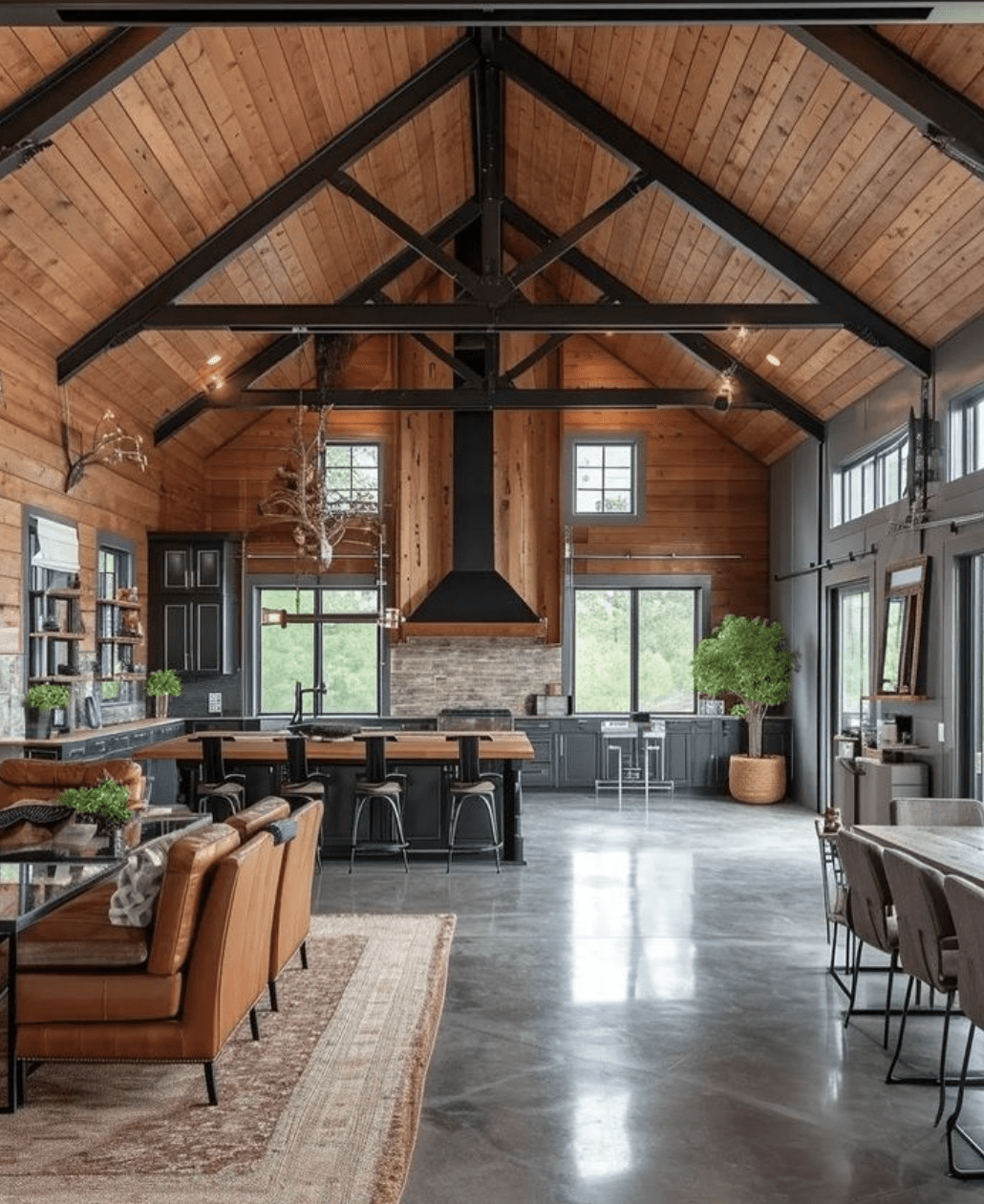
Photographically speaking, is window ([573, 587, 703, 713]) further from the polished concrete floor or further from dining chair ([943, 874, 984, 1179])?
dining chair ([943, 874, 984, 1179])

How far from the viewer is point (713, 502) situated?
1395cm

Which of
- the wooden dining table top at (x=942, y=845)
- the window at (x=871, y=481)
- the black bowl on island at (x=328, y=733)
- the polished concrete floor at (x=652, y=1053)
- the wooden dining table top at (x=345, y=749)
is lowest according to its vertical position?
the polished concrete floor at (x=652, y=1053)

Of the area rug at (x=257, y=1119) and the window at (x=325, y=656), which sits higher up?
the window at (x=325, y=656)

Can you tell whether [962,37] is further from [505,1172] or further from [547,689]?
[547,689]

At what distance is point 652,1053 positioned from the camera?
14.9 ft

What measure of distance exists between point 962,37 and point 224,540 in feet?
27.6

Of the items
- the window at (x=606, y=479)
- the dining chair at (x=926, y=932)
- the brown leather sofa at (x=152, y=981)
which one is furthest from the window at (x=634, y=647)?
the brown leather sofa at (x=152, y=981)

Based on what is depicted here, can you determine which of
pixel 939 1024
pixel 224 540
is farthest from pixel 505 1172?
pixel 224 540

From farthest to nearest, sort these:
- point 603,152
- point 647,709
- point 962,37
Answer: point 647,709 → point 603,152 → point 962,37

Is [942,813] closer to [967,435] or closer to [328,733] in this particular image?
[967,435]

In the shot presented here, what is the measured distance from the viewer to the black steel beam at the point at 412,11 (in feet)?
10.6

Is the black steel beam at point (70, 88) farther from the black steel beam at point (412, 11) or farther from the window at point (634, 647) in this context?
the window at point (634, 647)

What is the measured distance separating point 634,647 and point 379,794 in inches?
251

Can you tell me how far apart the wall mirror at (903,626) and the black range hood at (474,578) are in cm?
456
